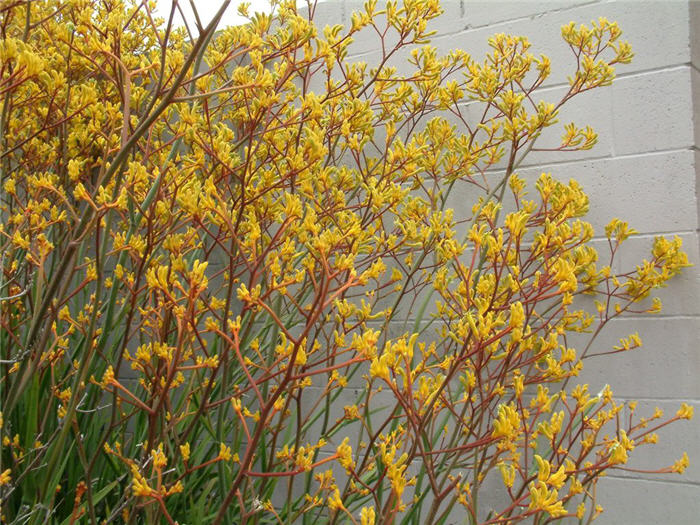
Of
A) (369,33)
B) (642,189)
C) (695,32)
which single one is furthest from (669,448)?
(369,33)

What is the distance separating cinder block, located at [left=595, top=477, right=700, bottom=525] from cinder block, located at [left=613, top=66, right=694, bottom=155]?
84cm

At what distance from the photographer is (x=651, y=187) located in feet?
5.86

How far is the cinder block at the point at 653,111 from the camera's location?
1.77 meters

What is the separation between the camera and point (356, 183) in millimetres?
1742

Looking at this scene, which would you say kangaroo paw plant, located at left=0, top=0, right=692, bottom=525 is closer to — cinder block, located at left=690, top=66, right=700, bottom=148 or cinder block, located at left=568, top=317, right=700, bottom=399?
cinder block, located at left=568, top=317, right=700, bottom=399

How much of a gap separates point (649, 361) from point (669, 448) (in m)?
0.21

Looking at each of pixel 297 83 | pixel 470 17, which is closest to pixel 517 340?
pixel 470 17

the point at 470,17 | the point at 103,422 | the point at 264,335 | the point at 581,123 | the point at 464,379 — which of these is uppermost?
the point at 470,17

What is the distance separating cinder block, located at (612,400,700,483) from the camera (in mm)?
1668

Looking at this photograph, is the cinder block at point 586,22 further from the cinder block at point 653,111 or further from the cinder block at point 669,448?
the cinder block at point 669,448

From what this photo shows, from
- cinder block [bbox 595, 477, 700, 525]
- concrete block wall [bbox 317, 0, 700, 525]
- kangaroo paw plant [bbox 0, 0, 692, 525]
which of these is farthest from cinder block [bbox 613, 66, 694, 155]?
cinder block [bbox 595, 477, 700, 525]

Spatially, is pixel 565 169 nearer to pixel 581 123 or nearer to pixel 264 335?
pixel 581 123

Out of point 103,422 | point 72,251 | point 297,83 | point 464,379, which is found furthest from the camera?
point 297,83

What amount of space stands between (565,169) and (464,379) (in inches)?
39.8
